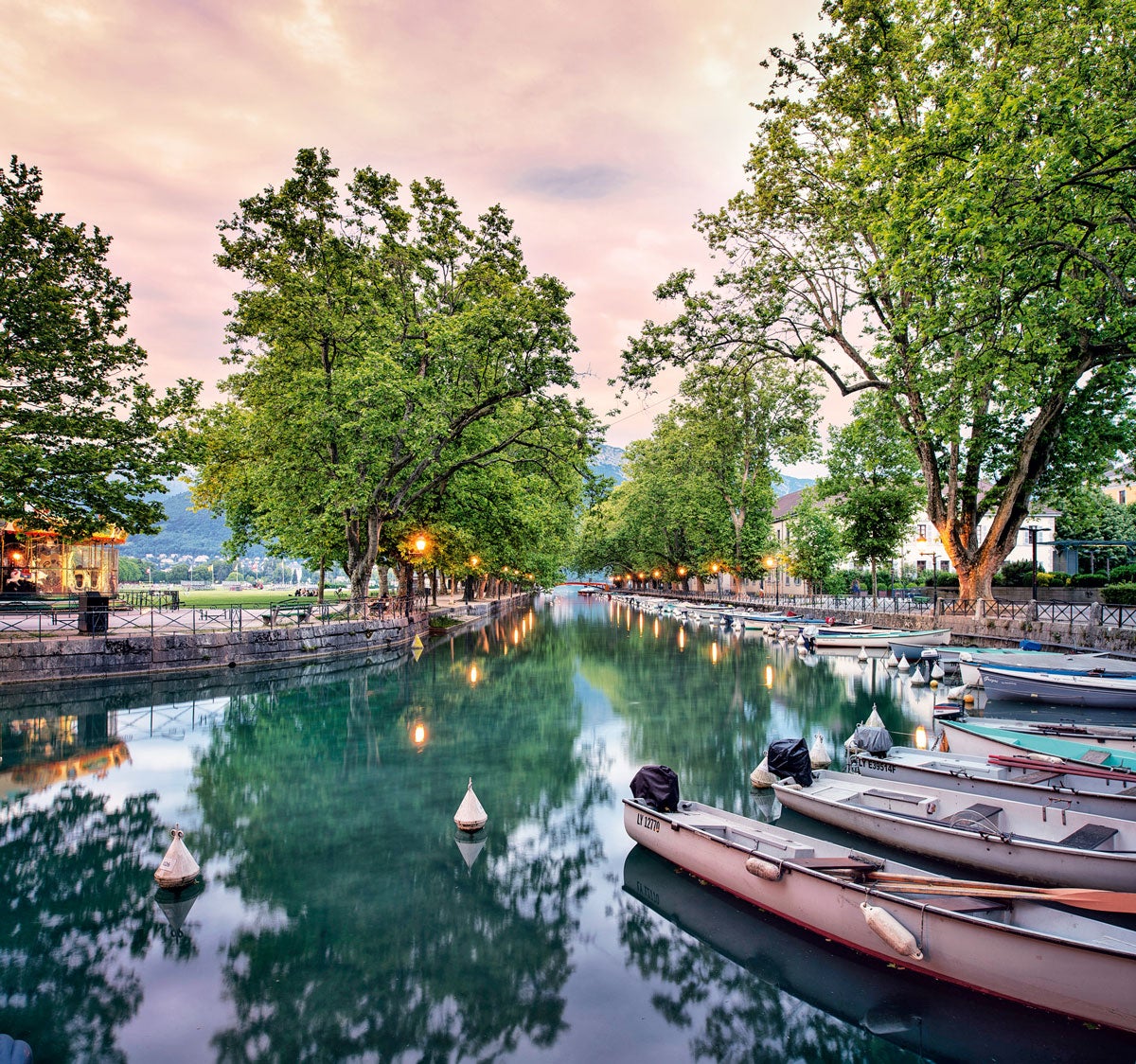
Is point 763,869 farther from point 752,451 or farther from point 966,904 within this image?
point 752,451

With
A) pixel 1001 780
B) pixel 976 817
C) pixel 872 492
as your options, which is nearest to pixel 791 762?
pixel 976 817

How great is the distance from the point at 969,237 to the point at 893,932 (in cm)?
1693

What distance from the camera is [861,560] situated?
148 ft

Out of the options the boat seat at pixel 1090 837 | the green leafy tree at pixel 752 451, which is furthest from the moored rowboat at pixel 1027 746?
the green leafy tree at pixel 752 451

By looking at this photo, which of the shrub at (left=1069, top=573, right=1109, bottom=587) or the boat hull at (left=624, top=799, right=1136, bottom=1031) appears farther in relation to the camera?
the shrub at (left=1069, top=573, right=1109, bottom=587)

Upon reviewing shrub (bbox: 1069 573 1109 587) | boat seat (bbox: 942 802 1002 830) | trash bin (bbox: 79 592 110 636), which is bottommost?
boat seat (bbox: 942 802 1002 830)

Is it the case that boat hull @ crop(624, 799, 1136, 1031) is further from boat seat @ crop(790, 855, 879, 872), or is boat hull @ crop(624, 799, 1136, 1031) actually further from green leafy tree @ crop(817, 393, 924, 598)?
green leafy tree @ crop(817, 393, 924, 598)

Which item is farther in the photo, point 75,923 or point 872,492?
point 872,492

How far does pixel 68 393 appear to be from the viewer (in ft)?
76.8

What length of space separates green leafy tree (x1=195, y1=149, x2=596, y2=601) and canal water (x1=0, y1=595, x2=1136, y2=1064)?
49.5 feet

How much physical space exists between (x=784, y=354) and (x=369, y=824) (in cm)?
2608

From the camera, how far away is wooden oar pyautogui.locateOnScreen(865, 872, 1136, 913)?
6.05 metres

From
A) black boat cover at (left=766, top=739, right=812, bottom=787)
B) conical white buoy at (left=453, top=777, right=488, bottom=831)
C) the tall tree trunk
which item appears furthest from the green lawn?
black boat cover at (left=766, top=739, right=812, bottom=787)

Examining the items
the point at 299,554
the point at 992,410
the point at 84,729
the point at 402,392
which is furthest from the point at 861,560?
the point at 84,729
